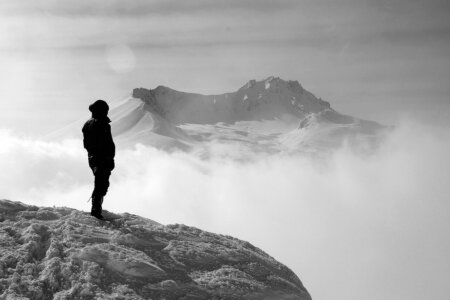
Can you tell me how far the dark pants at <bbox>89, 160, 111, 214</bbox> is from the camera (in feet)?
36.7

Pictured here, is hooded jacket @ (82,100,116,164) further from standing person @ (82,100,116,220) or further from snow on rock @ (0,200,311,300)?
snow on rock @ (0,200,311,300)

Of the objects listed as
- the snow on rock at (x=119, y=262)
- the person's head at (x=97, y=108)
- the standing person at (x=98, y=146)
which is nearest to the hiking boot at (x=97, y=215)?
the standing person at (x=98, y=146)

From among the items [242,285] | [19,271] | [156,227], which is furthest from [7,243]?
[242,285]

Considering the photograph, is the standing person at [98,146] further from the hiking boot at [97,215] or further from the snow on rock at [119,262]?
the snow on rock at [119,262]

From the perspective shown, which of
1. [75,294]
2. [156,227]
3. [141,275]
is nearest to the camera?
[75,294]

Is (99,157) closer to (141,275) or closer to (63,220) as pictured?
(63,220)

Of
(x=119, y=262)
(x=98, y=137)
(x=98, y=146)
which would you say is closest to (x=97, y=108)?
(x=98, y=137)

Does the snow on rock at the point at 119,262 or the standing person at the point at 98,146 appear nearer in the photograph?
the snow on rock at the point at 119,262

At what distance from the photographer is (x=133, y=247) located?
9.81 m

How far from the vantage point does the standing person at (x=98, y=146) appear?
11.1 metres

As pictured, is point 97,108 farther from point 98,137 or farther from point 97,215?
point 97,215

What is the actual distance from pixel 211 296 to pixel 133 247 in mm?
1918

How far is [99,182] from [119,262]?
2870 mm

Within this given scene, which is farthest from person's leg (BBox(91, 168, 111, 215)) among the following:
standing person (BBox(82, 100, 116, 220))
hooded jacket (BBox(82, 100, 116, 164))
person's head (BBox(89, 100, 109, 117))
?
person's head (BBox(89, 100, 109, 117))
